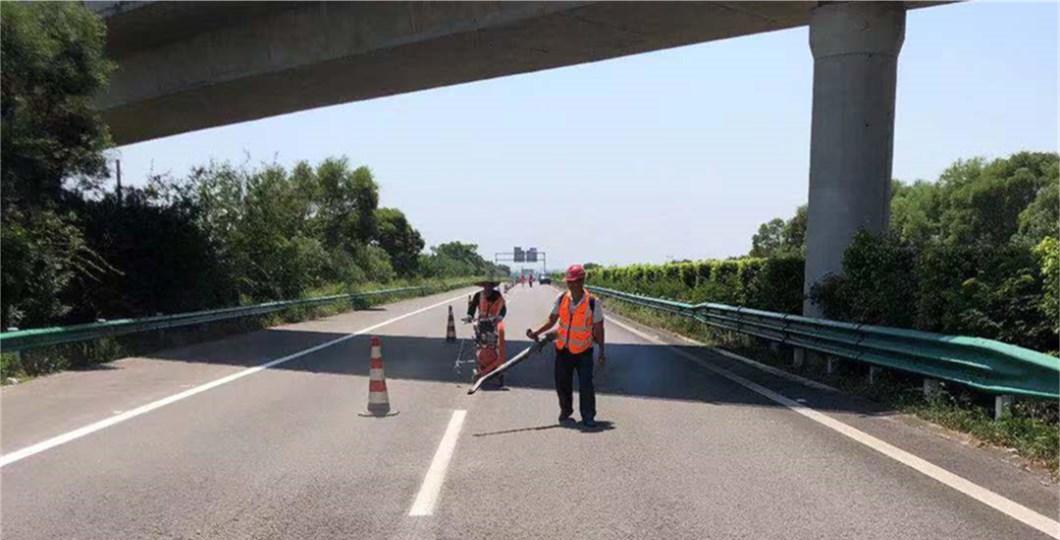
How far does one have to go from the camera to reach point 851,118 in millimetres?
14680

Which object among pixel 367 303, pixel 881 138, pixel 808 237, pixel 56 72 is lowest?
pixel 367 303

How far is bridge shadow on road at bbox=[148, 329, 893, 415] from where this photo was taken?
11.2m

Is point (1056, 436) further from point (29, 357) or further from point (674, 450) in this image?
point (29, 357)

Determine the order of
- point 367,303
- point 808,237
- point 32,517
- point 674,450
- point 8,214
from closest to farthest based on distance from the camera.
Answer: point 32,517 < point 674,450 < point 808,237 < point 8,214 < point 367,303

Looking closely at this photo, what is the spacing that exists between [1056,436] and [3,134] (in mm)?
17808

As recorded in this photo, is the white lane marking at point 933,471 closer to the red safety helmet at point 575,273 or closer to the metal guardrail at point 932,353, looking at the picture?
the metal guardrail at point 932,353

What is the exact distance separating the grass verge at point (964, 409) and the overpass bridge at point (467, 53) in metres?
2.71

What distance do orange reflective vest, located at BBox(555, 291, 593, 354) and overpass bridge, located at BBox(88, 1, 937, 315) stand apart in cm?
717

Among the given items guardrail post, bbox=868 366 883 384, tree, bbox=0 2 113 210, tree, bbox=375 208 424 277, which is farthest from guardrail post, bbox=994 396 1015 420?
tree, bbox=375 208 424 277

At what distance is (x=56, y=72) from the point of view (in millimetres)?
17281

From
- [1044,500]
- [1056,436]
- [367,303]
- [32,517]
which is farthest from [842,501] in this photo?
[367,303]

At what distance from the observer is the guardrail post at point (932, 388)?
9523 mm

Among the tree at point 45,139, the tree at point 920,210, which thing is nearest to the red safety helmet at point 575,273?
the tree at point 45,139

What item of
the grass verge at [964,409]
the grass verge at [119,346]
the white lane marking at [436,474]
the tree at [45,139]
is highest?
the tree at [45,139]
